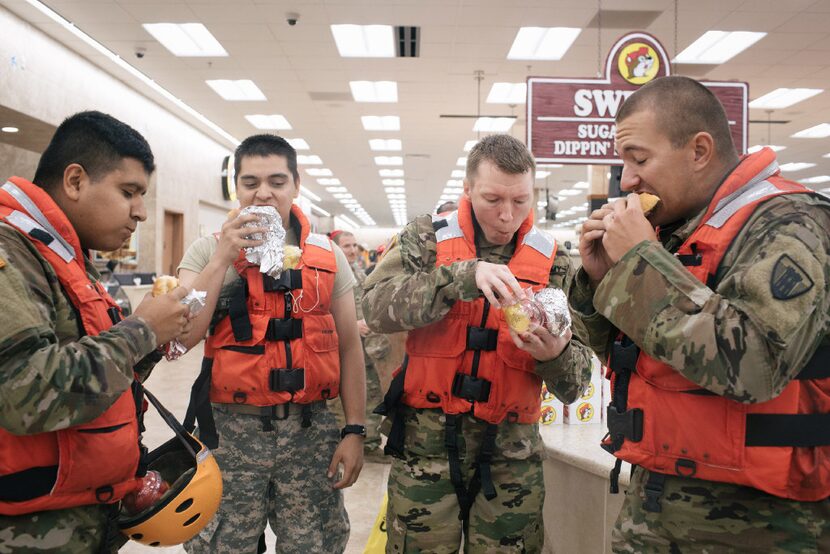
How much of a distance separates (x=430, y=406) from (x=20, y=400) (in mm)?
1080

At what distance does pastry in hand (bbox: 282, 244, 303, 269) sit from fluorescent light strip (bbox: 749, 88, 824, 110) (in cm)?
1090

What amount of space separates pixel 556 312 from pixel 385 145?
45.5ft

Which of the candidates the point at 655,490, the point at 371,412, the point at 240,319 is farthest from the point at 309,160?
the point at 655,490

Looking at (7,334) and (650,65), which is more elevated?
(650,65)

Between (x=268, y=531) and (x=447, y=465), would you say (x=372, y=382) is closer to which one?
(x=268, y=531)

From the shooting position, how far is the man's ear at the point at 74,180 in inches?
55.5

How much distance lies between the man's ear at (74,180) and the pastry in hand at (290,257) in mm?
731

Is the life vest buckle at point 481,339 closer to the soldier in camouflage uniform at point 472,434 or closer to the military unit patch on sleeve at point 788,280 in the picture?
the soldier in camouflage uniform at point 472,434

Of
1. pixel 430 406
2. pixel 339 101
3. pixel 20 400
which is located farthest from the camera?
pixel 339 101

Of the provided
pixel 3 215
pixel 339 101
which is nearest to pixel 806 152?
pixel 339 101

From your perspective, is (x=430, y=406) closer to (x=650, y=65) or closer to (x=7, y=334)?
(x=7, y=334)

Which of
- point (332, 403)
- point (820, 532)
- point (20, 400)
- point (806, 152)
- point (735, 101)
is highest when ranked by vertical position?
point (806, 152)

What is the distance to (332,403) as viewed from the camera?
15.2ft

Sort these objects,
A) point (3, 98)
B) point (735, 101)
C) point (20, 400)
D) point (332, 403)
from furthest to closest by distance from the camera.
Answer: point (3, 98) < point (332, 403) < point (735, 101) < point (20, 400)
